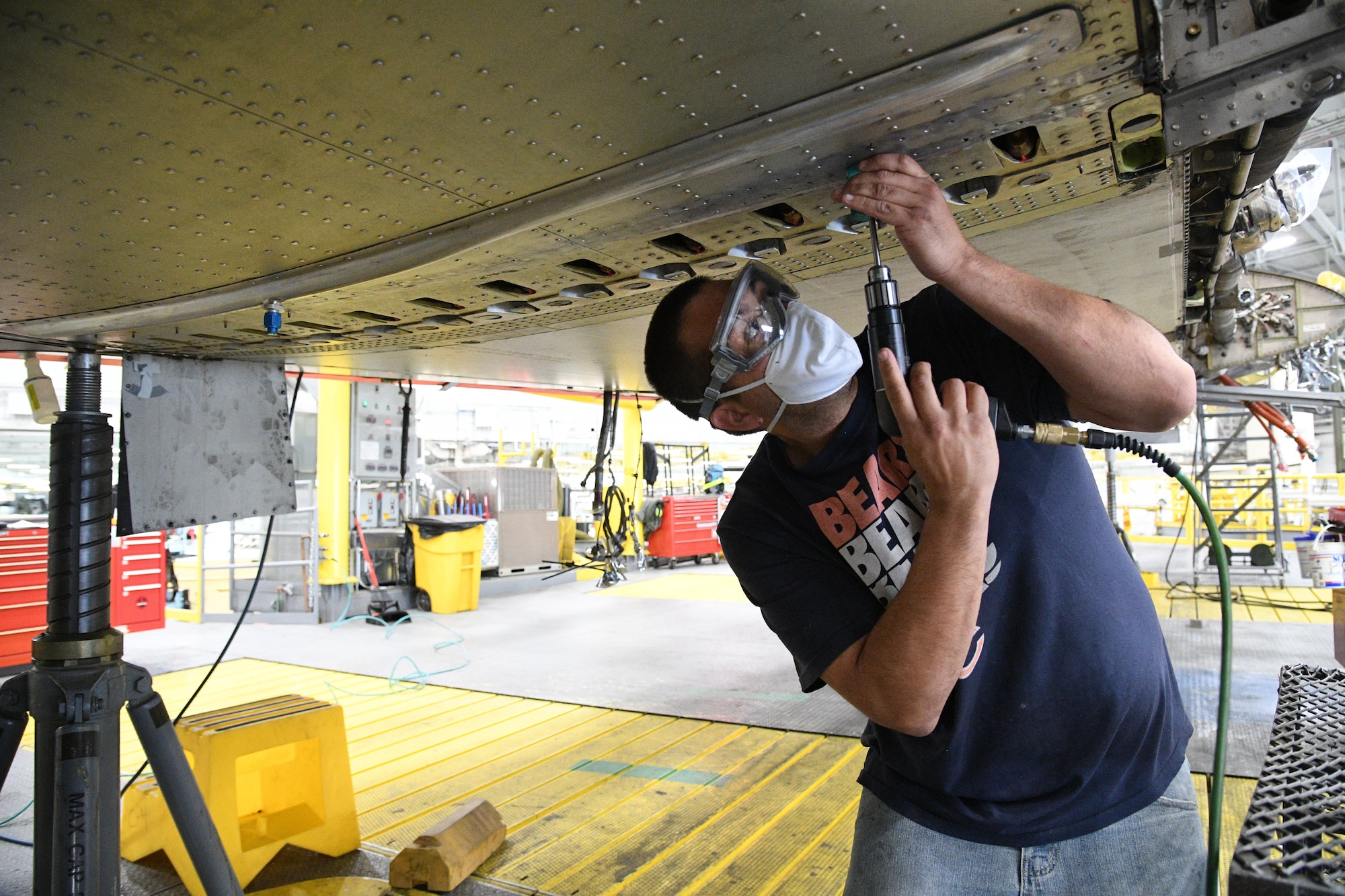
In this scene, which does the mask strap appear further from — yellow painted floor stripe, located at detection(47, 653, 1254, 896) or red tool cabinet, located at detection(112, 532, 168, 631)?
red tool cabinet, located at detection(112, 532, 168, 631)

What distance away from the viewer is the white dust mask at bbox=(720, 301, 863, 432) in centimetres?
Answer: 134

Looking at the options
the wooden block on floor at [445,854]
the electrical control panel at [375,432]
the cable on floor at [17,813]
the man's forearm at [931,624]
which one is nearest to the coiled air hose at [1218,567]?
the man's forearm at [931,624]

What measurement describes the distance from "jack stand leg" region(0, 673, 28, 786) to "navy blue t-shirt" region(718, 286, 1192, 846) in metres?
1.96

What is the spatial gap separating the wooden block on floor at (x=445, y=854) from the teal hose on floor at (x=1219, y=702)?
216 centimetres

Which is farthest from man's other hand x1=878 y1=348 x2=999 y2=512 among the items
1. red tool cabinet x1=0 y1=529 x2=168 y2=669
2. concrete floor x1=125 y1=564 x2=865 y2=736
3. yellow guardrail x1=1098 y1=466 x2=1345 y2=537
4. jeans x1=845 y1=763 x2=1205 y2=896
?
yellow guardrail x1=1098 y1=466 x2=1345 y2=537

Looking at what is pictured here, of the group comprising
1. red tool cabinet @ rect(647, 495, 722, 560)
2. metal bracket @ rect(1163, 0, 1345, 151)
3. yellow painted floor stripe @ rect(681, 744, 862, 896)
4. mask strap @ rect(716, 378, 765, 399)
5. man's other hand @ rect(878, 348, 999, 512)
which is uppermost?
metal bracket @ rect(1163, 0, 1345, 151)

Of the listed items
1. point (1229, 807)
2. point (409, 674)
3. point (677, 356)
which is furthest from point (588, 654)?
point (677, 356)

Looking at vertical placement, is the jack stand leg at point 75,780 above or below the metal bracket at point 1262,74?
below

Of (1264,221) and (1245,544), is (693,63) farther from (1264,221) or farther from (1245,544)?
(1245,544)

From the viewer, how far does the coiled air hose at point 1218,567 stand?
1.17 meters

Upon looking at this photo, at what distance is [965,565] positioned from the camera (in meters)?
1.13

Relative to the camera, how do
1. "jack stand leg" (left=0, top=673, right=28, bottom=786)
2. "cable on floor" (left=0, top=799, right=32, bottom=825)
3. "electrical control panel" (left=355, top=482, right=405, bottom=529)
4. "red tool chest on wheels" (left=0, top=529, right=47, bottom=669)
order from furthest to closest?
"electrical control panel" (left=355, top=482, right=405, bottom=529) < "red tool chest on wheels" (left=0, top=529, right=47, bottom=669) < "cable on floor" (left=0, top=799, right=32, bottom=825) < "jack stand leg" (left=0, top=673, right=28, bottom=786)

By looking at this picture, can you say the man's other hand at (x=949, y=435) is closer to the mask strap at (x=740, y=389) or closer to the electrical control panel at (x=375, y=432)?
the mask strap at (x=740, y=389)

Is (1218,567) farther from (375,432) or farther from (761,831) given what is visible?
(375,432)
